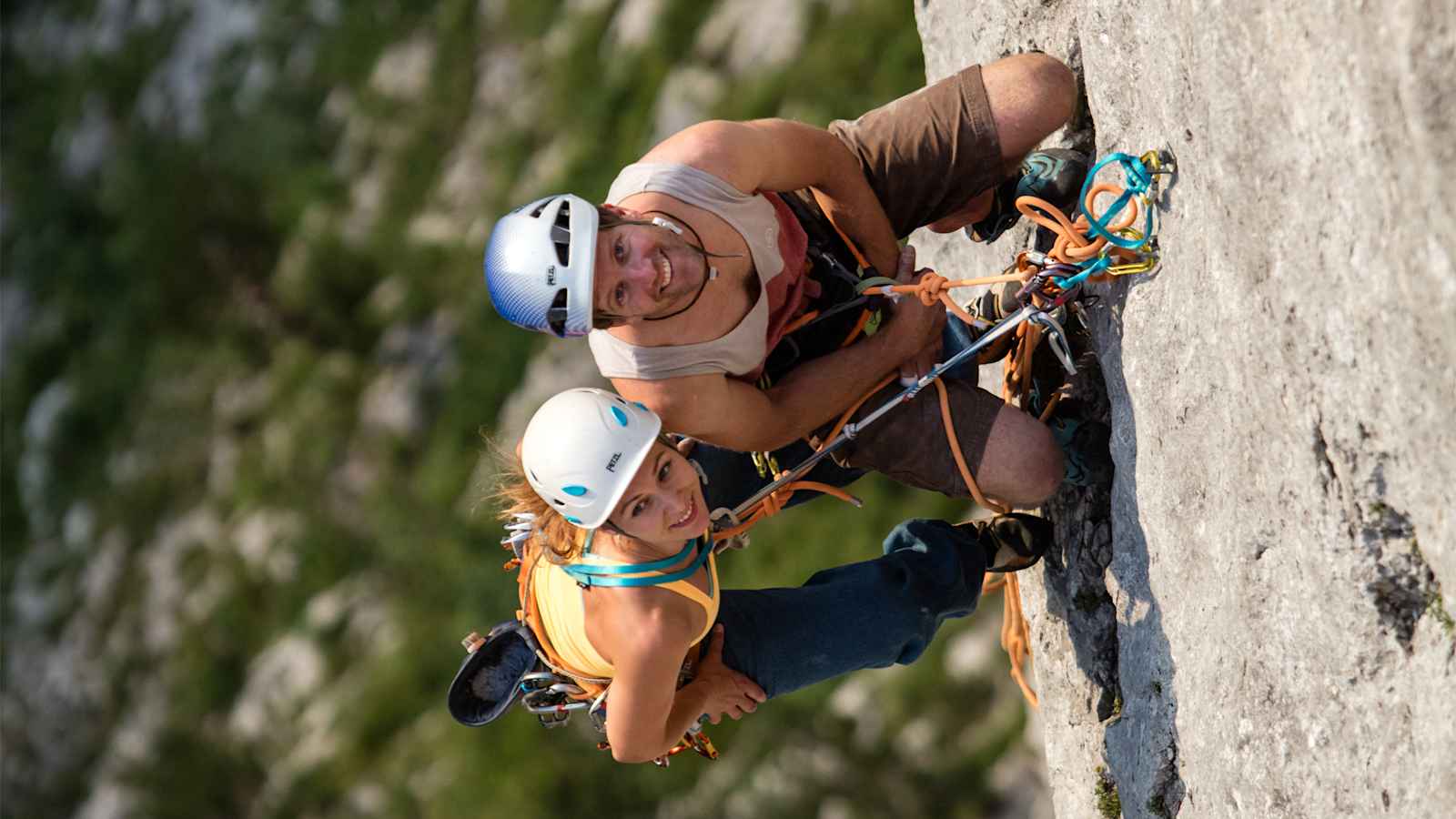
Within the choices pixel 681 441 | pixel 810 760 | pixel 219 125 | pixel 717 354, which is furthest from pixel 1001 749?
pixel 219 125

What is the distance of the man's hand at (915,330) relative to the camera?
12.7 feet

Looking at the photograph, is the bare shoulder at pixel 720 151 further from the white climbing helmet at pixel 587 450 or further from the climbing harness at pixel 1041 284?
the white climbing helmet at pixel 587 450

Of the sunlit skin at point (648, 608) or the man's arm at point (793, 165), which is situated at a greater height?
the man's arm at point (793, 165)

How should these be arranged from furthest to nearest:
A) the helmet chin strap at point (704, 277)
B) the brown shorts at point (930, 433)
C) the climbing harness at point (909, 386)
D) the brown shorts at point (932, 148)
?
1. the brown shorts at point (932, 148)
2. the brown shorts at point (930, 433)
3. the helmet chin strap at point (704, 277)
4. the climbing harness at point (909, 386)

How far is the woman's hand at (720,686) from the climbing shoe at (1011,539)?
0.82 metres

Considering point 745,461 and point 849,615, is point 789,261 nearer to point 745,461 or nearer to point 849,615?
point 745,461

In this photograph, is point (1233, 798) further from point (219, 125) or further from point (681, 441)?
point (219, 125)

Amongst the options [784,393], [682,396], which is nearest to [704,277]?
[682,396]

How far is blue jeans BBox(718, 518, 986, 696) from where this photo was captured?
4.05m

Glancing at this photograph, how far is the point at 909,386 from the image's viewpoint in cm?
386

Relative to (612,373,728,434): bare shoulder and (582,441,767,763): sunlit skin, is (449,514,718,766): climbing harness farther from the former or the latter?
(612,373,728,434): bare shoulder

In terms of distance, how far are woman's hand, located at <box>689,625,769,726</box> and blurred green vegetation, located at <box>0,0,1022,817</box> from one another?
3109 millimetres

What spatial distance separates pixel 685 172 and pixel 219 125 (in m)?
8.22

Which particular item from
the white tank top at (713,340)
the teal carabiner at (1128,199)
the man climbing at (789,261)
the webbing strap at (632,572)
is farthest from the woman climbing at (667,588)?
the teal carabiner at (1128,199)
